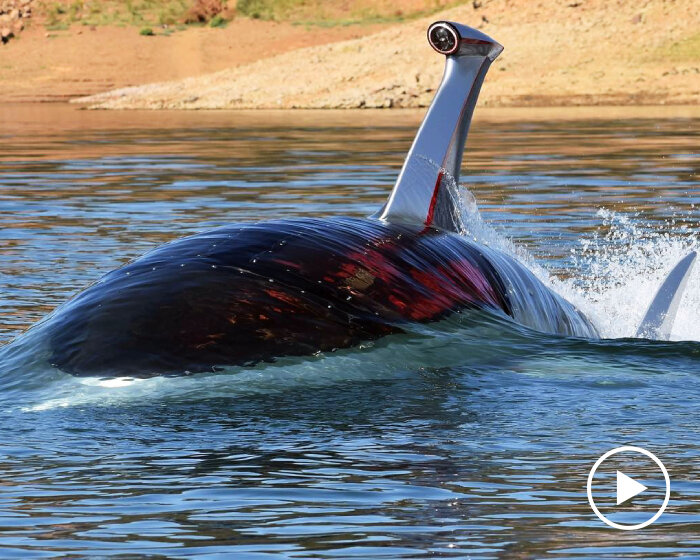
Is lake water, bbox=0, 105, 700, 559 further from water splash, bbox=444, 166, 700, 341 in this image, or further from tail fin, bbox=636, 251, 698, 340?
tail fin, bbox=636, 251, 698, 340

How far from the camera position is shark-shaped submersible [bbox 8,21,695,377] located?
6180 millimetres

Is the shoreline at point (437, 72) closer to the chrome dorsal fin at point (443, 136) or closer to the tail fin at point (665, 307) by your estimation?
the tail fin at point (665, 307)

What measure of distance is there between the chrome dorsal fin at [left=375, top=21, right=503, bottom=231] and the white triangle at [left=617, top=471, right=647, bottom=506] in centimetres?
296

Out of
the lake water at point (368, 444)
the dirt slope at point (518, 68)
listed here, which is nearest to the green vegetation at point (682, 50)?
the dirt slope at point (518, 68)

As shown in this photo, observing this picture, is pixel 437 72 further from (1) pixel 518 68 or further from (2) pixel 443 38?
(2) pixel 443 38

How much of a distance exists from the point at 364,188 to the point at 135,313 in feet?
45.4

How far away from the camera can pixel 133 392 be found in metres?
6.02

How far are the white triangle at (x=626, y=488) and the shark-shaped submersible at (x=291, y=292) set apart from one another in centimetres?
177

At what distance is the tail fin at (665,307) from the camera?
825 centimetres

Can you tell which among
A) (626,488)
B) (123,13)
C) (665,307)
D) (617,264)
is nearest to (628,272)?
(617,264)

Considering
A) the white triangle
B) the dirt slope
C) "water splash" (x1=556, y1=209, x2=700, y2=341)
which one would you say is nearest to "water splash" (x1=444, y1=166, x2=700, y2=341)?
"water splash" (x1=556, y1=209, x2=700, y2=341)

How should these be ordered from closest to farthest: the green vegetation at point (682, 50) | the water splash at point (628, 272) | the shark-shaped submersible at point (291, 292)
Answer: the shark-shaped submersible at point (291, 292) < the water splash at point (628, 272) < the green vegetation at point (682, 50)

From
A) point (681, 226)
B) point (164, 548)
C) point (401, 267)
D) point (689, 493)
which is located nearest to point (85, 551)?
point (164, 548)

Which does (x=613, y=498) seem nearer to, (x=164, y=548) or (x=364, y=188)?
(x=164, y=548)
